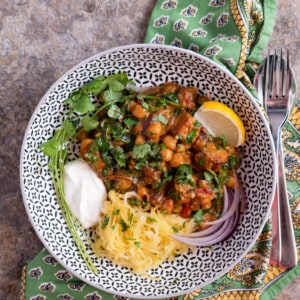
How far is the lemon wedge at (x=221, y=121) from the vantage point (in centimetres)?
269

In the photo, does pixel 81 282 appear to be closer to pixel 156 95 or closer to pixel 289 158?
pixel 156 95

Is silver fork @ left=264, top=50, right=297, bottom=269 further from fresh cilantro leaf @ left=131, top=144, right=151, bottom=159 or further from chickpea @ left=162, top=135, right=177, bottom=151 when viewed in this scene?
fresh cilantro leaf @ left=131, top=144, right=151, bottom=159

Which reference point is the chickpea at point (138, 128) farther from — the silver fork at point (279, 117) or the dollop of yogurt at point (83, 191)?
the silver fork at point (279, 117)

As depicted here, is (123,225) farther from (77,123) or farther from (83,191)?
(77,123)

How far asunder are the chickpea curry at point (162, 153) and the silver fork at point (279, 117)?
0.31 metres

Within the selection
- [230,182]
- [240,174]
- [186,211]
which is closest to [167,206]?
[186,211]

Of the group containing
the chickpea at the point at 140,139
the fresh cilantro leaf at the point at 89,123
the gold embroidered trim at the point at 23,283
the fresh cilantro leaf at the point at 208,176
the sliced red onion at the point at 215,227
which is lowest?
the gold embroidered trim at the point at 23,283

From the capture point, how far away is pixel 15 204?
3.10m

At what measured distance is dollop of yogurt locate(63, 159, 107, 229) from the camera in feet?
9.19

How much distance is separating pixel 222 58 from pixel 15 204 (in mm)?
1616

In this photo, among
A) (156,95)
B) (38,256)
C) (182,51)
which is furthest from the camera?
(38,256)

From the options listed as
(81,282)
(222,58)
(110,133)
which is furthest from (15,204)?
(222,58)

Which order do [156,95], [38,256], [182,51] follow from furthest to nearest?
[38,256] → [156,95] → [182,51]

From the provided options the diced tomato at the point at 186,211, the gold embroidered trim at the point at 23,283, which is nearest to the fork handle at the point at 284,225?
the diced tomato at the point at 186,211
